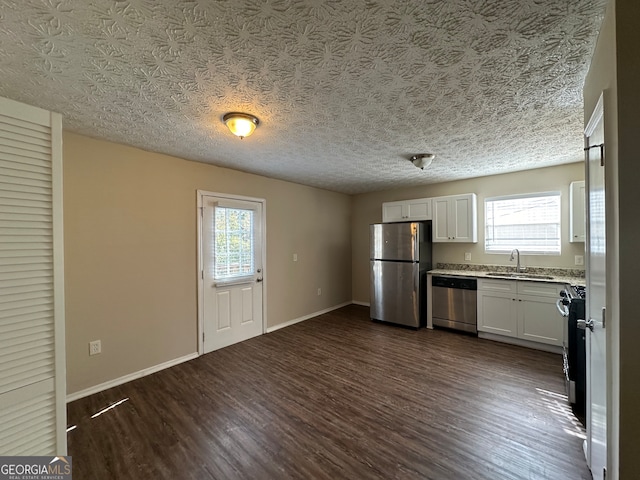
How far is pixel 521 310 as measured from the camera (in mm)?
3445

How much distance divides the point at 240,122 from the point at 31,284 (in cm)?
158

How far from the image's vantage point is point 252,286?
3955mm

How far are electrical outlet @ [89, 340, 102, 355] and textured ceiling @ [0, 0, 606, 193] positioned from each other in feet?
6.45

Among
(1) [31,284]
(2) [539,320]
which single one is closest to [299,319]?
(2) [539,320]

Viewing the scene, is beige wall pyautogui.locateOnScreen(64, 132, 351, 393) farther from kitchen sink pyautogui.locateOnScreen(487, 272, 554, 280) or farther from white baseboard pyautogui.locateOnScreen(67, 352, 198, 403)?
kitchen sink pyautogui.locateOnScreen(487, 272, 554, 280)

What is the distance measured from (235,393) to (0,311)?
1900mm

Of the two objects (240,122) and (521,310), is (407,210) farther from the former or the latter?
(240,122)

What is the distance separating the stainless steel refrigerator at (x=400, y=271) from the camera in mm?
4207

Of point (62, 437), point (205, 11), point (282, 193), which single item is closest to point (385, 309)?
point (282, 193)

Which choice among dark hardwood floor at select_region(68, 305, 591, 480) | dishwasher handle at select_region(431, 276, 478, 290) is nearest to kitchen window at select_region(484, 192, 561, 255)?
dishwasher handle at select_region(431, 276, 478, 290)

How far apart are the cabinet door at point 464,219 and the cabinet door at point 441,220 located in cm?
8

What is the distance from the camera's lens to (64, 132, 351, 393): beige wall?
2438 mm

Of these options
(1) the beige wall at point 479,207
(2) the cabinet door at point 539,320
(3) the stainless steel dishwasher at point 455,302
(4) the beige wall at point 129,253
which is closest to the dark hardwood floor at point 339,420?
(2) the cabinet door at point 539,320

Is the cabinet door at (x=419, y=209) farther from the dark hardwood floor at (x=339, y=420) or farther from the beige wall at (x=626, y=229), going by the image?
the beige wall at (x=626, y=229)
